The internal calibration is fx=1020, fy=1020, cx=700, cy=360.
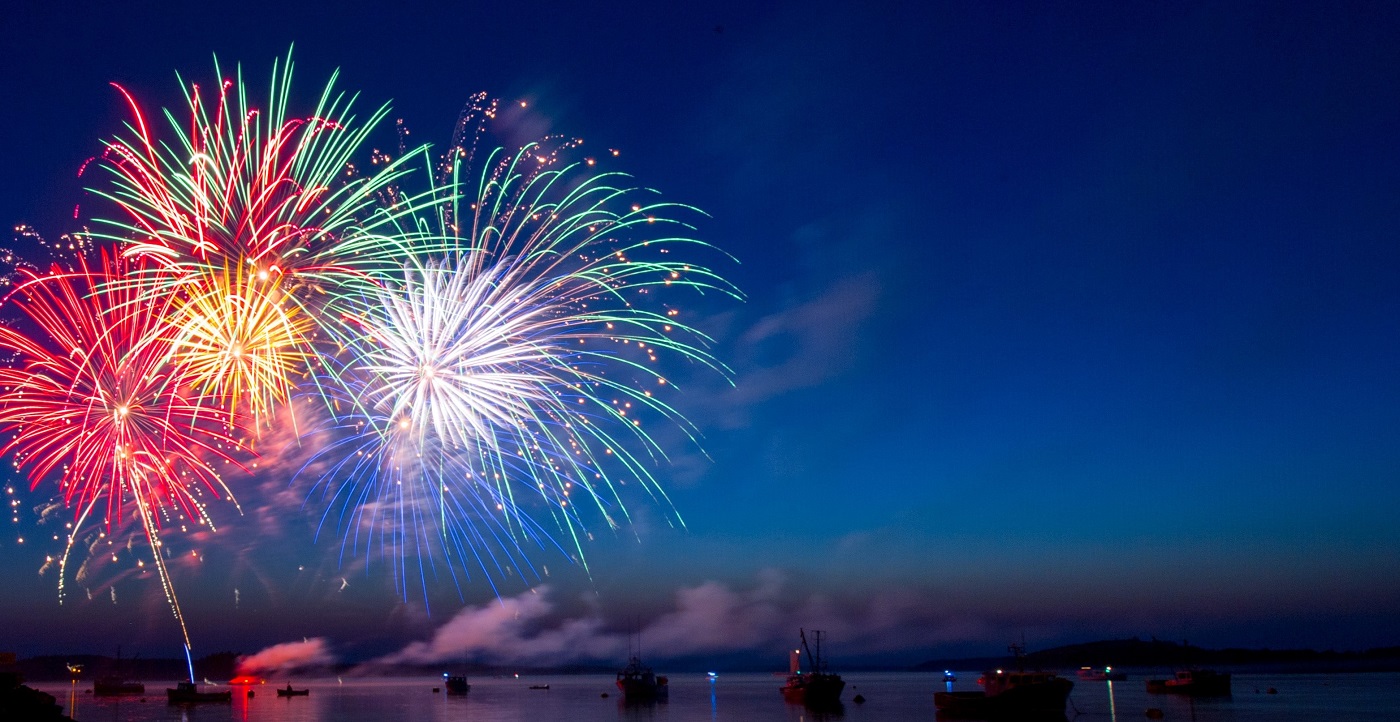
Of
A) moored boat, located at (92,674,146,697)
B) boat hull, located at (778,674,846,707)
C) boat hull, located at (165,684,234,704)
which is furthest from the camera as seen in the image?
moored boat, located at (92,674,146,697)

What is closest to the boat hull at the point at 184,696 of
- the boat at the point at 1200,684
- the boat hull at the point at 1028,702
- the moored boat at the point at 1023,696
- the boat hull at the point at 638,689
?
the boat hull at the point at 638,689

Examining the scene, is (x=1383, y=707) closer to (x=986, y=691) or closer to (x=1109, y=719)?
(x=1109, y=719)

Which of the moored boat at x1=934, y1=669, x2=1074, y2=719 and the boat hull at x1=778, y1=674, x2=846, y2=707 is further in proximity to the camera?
the boat hull at x1=778, y1=674, x2=846, y2=707

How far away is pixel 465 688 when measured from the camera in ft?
550

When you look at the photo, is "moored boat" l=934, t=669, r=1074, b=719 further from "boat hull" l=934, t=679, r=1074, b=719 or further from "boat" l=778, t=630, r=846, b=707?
"boat" l=778, t=630, r=846, b=707

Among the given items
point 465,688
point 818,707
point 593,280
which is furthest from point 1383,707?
point 465,688

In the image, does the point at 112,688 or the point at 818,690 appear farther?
the point at 112,688

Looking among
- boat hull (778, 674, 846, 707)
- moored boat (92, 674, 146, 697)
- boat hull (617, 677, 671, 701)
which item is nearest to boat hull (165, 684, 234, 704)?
moored boat (92, 674, 146, 697)

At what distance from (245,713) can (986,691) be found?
75594 millimetres

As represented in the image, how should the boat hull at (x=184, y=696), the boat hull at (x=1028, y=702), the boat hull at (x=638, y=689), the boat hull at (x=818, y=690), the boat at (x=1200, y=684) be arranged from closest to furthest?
1. the boat hull at (x=1028, y=702)
2. the boat hull at (x=818, y=690)
3. the boat at (x=1200, y=684)
4. the boat hull at (x=184, y=696)
5. the boat hull at (x=638, y=689)

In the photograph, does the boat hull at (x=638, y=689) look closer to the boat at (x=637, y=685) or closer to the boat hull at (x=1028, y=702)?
the boat at (x=637, y=685)

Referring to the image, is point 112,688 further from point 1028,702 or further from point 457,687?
point 1028,702

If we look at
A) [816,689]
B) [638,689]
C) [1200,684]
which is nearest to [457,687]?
[638,689]

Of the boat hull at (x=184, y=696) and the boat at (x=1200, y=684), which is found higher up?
the boat hull at (x=184, y=696)
